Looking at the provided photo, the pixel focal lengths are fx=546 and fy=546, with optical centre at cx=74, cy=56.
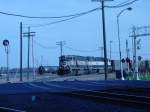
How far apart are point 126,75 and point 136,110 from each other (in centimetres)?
5469

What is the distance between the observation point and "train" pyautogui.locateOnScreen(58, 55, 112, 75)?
9907 centimetres

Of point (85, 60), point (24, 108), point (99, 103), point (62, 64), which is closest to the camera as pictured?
point (24, 108)

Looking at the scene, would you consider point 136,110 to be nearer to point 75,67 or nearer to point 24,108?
point 24,108

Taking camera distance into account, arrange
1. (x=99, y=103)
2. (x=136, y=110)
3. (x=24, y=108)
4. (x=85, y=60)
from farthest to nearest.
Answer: (x=85, y=60)
(x=99, y=103)
(x=24, y=108)
(x=136, y=110)

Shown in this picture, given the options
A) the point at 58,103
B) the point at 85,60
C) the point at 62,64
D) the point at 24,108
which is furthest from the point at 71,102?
the point at 85,60

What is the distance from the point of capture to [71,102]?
1077 inches

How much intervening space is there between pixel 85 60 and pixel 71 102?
8176 cm

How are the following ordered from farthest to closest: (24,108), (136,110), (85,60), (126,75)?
(85,60)
(126,75)
(24,108)
(136,110)

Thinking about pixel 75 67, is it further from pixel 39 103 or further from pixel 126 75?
pixel 39 103

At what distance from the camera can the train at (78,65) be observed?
99.1 meters

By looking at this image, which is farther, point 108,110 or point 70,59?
point 70,59

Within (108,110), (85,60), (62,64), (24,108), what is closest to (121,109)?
(108,110)

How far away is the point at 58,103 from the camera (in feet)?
88.2

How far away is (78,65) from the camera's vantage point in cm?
10331
